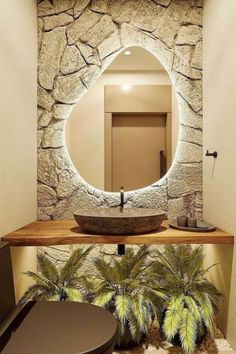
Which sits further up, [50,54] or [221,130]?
[50,54]

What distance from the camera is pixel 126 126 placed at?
246 cm

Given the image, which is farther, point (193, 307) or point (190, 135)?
point (190, 135)

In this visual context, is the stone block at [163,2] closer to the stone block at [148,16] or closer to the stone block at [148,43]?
the stone block at [148,16]

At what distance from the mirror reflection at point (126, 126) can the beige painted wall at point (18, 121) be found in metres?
0.39

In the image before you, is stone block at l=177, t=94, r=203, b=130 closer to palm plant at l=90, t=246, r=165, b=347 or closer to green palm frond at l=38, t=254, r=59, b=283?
palm plant at l=90, t=246, r=165, b=347

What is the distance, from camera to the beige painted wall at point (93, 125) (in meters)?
2.45

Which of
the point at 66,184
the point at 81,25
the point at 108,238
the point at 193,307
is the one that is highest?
the point at 81,25

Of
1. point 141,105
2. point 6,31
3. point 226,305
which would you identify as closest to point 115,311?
point 226,305

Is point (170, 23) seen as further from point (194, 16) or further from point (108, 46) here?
point (108, 46)

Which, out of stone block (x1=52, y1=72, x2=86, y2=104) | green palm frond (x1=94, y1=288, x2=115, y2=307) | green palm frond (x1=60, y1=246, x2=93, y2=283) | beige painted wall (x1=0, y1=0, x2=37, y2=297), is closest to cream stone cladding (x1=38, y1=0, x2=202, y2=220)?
stone block (x1=52, y1=72, x2=86, y2=104)

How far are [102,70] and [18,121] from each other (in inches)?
32.4

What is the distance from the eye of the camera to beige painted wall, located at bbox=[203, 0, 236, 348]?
1.87m

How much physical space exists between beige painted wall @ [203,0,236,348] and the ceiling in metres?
0.40

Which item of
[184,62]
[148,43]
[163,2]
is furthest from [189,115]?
[163,2]
